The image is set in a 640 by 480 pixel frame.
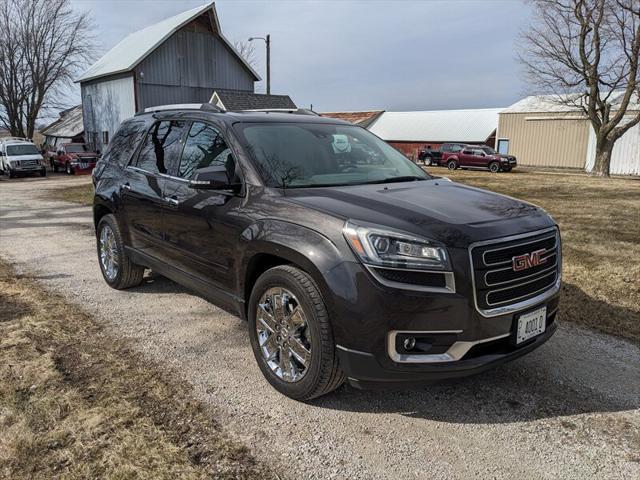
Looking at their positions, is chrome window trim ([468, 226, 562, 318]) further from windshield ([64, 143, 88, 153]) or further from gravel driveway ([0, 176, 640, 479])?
windshield ([64, 143, 88, 153])

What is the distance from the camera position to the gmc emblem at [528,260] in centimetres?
303

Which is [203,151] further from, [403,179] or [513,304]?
[513,304]

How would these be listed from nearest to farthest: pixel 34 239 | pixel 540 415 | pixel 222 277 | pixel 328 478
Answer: pixel 328 478 < pixel 540 415 < pixel 222 277 < pixel 34 239

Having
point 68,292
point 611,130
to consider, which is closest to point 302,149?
point 68,292

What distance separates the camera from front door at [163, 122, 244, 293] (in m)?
3.73

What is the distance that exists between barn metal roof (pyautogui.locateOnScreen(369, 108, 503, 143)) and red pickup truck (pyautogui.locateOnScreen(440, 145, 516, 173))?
38.6 feet

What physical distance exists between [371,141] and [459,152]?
3126cm

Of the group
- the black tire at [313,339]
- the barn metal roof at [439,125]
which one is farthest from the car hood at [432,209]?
the barn metal roof at [439,125]

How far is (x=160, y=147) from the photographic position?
15.9 feet

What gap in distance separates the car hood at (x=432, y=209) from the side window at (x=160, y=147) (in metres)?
1.62

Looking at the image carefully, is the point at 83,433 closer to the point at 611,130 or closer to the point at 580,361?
the point at 580,361

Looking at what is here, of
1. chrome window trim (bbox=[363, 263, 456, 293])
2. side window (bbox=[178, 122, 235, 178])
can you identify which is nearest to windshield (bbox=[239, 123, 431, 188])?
side window (bbox=[178, 122, 235, 178])

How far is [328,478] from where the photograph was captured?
2.61 meters

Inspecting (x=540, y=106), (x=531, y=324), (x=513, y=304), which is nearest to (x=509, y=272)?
(x=513, y=304)
